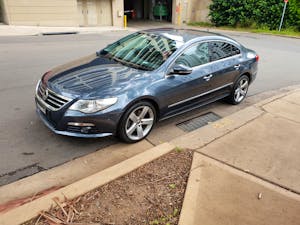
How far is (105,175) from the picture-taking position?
3207 mm

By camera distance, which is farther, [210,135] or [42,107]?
[210,135]

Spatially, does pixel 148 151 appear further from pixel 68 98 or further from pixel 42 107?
pixel 42 107

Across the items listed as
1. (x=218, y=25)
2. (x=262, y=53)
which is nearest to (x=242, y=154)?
(x=262, y=53)

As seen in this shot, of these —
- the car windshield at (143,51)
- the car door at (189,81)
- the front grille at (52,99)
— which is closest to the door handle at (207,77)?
the car door at (189,81)

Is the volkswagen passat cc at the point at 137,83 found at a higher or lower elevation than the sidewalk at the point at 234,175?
higher

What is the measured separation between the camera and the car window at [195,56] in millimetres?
4524

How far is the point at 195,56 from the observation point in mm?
4785

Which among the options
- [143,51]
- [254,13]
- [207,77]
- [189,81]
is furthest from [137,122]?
[254,13]

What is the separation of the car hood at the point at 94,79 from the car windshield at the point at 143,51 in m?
0.21

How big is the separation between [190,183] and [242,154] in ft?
3.96

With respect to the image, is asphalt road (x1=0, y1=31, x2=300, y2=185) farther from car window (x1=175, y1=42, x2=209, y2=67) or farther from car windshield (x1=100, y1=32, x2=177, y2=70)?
car window (x1=175, y1=42, x2=209, y2=67)

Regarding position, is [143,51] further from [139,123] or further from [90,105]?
[90,105]

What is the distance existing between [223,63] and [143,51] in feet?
5.41

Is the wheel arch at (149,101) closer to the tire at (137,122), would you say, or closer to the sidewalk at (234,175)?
the tire at (137,122)
